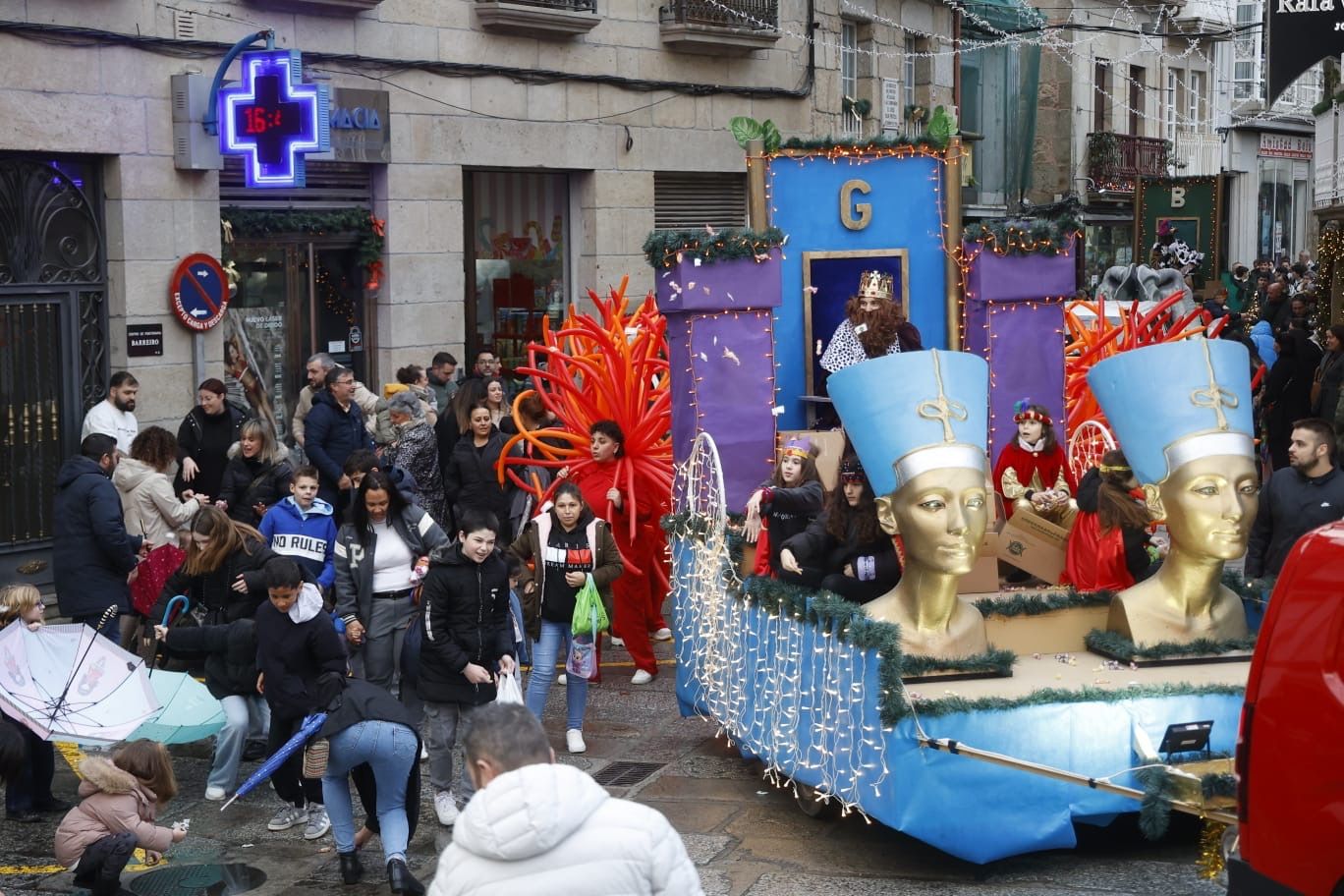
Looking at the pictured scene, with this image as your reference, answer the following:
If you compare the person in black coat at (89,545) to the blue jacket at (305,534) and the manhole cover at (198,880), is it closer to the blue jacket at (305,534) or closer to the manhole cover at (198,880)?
the blue jacket at (305,534)

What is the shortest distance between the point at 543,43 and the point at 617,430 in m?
7.87

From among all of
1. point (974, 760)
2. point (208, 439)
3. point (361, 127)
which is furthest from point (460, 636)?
point (361, 127)

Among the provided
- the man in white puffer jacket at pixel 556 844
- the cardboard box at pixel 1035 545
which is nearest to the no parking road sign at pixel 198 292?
the cardboard box at pixel 1035 545

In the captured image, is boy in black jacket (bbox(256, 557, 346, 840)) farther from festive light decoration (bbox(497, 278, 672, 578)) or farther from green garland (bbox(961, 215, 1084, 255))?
green garland (bbox(961, 215, 1084, 255))

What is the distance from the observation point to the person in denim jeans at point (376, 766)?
7312 mm

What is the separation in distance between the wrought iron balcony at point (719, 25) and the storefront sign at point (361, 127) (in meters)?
4.06

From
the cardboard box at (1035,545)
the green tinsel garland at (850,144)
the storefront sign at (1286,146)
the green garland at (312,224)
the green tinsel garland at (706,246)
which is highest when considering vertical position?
the storefront sign at (1286,146)

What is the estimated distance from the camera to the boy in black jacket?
7.91m

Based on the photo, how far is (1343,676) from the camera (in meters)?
Answer: 5.16

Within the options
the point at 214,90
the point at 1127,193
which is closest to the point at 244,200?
the point at 214,90

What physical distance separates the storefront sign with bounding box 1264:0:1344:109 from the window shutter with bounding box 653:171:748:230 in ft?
23.9

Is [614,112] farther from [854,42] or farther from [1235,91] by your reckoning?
[1235,91]

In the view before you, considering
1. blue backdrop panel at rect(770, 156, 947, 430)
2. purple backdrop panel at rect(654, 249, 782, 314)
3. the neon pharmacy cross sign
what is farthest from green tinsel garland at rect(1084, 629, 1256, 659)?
the neon pharmacy cross sign

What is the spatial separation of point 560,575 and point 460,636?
4.17 feet
